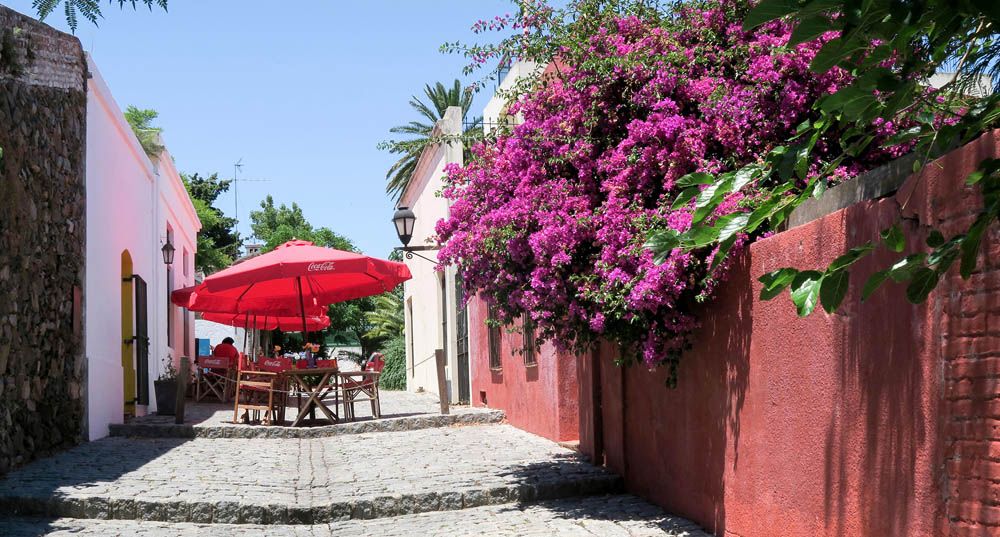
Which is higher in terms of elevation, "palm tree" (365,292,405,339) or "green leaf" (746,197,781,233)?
"palm tree" (365,292,405,339)

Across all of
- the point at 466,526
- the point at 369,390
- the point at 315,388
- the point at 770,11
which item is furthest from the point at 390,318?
the point at 770,11

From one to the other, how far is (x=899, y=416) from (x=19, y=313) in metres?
7.94

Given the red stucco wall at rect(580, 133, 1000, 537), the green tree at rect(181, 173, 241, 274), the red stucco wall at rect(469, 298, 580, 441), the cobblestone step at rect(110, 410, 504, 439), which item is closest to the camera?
the red stucco wall at rect(580, 133, 1000, 537)

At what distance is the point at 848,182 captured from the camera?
17.3ft

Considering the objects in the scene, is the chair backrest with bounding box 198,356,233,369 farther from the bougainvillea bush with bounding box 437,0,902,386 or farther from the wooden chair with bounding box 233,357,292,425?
the bougainvillea bush with bounding box 437,0,902,386

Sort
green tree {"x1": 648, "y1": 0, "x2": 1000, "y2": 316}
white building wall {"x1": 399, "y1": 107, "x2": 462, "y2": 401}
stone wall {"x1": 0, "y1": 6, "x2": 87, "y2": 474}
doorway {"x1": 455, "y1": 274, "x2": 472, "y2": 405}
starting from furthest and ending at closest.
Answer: white building wall {"x1": 399, "y1": 107, "x2": 462, "y2": 401} → doorway {"x1": 455, "y1": 274, "x2": 472, "y2": 405} → stone wall {"x1": 0, "y1": 6, "x2": 87, "y2": 474} → green tree {"x1": 648, "y1": 0, "x2": 1000, "y2": 316}

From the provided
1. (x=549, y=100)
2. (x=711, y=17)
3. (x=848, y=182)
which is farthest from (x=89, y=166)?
(x=848, y=182)

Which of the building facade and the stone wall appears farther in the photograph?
the building facade

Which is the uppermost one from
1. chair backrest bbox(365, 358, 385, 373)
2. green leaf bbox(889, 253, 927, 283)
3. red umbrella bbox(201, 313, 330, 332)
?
red umbrella bbox(201, 313, 330, 332)

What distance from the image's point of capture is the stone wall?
30.9 feet

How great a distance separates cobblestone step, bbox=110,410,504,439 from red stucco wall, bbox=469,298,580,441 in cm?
78

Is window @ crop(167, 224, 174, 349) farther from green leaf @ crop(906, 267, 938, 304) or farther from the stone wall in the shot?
green leaf @ crop(906, 267, 938, 304)

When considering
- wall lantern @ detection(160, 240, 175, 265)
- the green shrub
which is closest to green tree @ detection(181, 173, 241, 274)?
the green shrub

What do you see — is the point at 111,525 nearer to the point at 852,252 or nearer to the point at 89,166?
the point at 89,166
